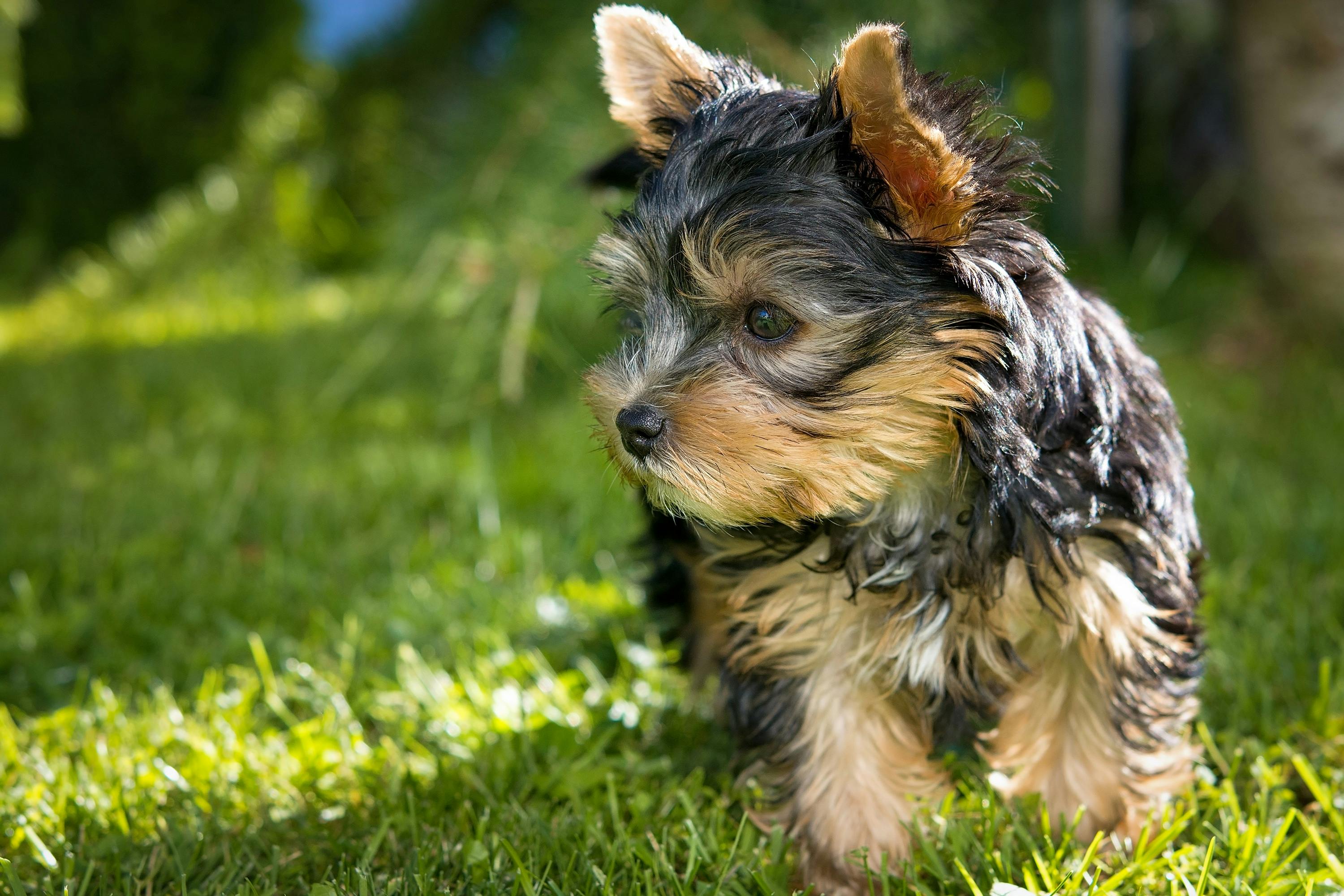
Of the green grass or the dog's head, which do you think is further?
the green grass

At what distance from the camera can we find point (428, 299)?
5.81 meters

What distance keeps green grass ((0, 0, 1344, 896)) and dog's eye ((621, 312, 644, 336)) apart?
99 cm

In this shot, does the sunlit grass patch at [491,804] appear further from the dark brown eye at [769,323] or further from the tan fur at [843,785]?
the dark brown eye at [769,323]

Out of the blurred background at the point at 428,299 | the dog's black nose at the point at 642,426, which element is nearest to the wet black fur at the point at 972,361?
the dog's black nose at the point at 642,426

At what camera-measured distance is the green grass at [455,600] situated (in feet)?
7.60

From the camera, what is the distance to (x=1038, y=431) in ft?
6.88

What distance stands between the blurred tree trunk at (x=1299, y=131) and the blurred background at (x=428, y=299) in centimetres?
1

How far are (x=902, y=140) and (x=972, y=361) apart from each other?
413 millimetres

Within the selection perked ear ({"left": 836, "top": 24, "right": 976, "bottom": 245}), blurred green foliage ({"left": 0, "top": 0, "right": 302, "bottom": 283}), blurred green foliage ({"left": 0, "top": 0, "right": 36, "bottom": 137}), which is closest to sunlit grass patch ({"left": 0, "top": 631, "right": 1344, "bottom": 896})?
perked ear ({"left": 836, "top": 24, "right": 976, "bottom": 245})

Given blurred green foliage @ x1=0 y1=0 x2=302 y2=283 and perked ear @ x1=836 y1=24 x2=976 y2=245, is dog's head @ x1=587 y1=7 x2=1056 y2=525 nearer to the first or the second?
perked ear @ x1=836 y1=24 x2=976 y2=245

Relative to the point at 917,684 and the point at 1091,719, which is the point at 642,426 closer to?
the point at 917,684

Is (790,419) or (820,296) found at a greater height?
(820,296)

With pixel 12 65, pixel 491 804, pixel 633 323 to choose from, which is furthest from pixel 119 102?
pixel 491 804

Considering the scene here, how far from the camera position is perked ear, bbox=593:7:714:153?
2363mm
